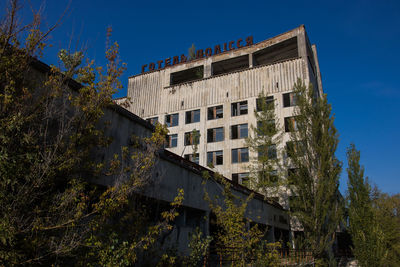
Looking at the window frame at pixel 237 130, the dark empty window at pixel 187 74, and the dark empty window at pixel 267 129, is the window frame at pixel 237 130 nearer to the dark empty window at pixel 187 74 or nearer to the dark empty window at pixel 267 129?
the dark empty window at pixel 267 129

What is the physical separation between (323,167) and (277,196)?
7.82m

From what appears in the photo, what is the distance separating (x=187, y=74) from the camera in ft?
139

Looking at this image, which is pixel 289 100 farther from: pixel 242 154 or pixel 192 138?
pixel 192 138

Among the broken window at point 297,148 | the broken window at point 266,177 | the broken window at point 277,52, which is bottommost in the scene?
the broken window at point 266,177

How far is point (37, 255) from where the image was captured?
557cm

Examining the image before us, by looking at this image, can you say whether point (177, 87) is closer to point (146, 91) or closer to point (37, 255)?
point (146, 91)

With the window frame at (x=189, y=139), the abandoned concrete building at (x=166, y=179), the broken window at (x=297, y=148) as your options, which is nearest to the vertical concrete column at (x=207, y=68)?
the window frame at (x=189, y=139)

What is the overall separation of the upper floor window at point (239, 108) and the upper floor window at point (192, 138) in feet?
16.9

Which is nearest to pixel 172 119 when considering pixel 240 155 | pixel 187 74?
pixel 187 74

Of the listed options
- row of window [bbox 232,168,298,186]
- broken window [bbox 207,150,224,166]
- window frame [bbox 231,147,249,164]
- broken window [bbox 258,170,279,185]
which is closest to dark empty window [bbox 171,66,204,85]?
broken window [bbox 207,150,224,166]

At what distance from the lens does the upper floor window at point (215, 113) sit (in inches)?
1421

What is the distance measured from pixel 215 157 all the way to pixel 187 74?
14.3m

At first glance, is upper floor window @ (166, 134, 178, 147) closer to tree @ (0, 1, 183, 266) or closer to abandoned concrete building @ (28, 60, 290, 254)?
abandoned concrete building @ (28, 60, 290, 254)

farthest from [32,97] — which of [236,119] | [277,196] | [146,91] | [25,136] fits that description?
[146,91]
